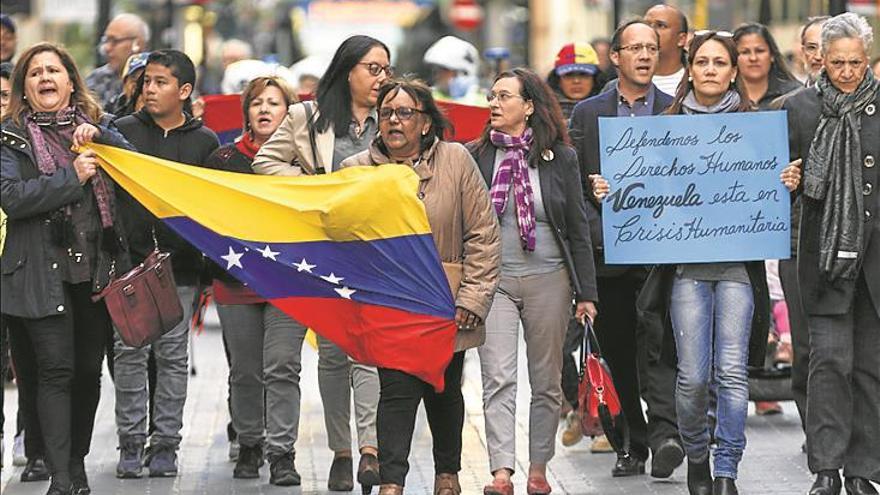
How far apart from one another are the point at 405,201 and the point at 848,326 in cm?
210

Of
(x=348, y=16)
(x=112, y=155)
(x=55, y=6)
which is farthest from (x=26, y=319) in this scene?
(x=348, y=16)

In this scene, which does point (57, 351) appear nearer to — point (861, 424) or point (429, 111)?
point (429, 111)

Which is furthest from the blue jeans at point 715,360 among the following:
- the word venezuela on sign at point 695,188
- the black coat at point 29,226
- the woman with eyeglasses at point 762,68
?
the black coat at point 29,226

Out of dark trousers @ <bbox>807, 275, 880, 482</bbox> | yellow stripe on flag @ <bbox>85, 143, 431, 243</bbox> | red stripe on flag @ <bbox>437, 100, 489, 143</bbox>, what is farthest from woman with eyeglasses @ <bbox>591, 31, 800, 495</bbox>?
red stripe on flag @ <bbox>437, 100, 489, 143</bbox>

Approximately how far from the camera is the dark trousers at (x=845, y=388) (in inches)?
384

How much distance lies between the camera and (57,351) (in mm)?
10086

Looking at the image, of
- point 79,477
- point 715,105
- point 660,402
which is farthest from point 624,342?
point 79,477

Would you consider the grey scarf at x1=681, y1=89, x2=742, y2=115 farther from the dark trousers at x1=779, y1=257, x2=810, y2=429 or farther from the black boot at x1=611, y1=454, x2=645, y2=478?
the black boot at x1=611, y1=454, x2=645, y2=478

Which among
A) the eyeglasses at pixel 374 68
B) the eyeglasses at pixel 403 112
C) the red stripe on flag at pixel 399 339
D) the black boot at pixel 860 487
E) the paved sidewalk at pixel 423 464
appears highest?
the eyeglasses at pixel 374 68

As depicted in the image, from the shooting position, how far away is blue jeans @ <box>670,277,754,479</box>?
32.2 feet

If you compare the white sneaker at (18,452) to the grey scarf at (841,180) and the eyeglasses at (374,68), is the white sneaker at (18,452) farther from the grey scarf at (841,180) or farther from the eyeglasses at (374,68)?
the grey scarf at (841,180)

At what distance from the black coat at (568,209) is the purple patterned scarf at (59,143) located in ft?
5.89

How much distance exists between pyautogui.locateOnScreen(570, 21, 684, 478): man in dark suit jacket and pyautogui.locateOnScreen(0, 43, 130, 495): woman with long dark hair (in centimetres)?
238

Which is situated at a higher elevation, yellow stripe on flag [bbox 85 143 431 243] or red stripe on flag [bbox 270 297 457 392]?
yellow stripe on flag [bbox 85 143 431 243]
